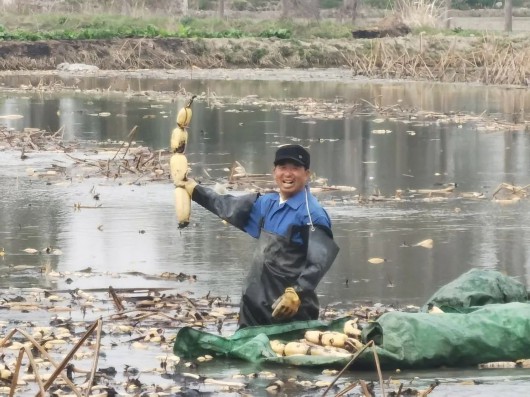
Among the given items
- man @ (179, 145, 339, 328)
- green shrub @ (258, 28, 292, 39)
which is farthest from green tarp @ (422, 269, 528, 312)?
green shrub @ (258, 28, 292, 39)

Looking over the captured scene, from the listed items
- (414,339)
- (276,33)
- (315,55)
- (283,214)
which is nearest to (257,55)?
(315,55)

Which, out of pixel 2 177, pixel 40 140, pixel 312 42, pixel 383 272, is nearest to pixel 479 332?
pixel 383 272

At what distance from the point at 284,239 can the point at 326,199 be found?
6.90 meters

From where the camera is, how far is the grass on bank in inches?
1719

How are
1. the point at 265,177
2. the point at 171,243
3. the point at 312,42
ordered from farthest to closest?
the point at 312,42, the point at 265,177, the point at 171,243

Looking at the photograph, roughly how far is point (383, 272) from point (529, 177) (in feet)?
20.6

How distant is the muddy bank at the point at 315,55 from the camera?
3641 cm

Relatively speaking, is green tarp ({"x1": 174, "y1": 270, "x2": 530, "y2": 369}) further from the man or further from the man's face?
the man's face

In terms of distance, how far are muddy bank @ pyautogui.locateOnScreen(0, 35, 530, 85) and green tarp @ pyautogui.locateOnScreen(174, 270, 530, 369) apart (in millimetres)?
25726

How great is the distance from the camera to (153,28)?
45.3m

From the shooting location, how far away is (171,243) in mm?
12758

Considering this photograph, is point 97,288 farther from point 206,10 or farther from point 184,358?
point 206,10

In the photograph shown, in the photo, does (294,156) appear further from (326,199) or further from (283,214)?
(326,199)

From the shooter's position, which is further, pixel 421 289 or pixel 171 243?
pixel 171 243
